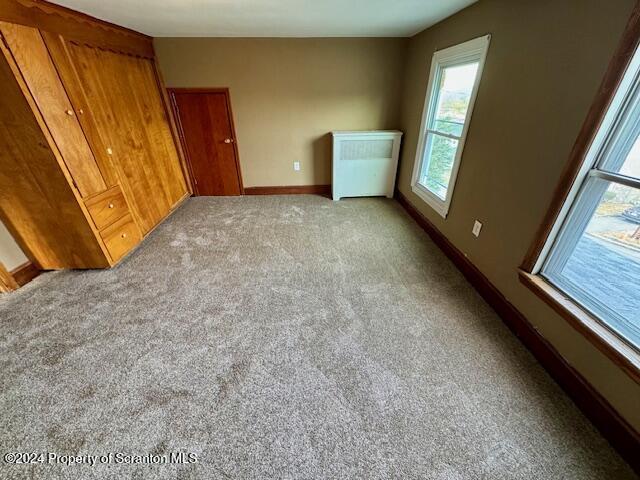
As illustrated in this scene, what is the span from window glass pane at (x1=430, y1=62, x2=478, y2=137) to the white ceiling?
472mm

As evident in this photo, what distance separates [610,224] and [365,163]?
2.68 metres

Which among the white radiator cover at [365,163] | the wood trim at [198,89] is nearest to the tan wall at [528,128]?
the white radiator cover at [365,163]

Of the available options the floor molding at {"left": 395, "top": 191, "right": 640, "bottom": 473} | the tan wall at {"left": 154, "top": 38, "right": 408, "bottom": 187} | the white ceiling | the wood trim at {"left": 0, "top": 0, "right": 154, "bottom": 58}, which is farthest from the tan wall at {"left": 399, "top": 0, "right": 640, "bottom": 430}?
the wood trim at {"left": 0, "top": 0, "right": 154, "bottom": 58}

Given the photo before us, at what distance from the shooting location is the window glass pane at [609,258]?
1149mm

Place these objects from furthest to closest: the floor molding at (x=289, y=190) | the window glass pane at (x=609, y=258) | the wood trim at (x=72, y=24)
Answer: the floor molding at (x=289, y=190) < the wood trim at (x=72, y=24) < the window glass pane at (x=609, y=258)

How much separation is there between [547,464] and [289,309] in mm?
1518

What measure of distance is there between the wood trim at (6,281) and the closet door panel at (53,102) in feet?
2.82

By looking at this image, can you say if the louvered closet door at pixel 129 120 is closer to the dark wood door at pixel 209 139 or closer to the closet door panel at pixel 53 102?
the closet door panel at pixel 53 102

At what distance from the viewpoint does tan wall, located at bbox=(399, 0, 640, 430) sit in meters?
1.18

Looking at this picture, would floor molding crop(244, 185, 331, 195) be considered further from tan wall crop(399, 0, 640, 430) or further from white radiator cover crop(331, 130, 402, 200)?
tan wall crop(399, 0, 640, 430)

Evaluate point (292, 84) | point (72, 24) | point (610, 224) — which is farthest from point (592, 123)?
point (72, 24)

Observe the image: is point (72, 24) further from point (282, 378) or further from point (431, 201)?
point (431, 201)

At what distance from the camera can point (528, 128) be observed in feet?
5.13

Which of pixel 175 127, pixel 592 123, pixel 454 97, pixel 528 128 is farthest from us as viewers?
pixel 175 127
